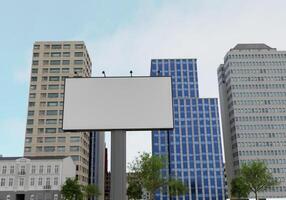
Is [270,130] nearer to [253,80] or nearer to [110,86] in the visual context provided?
[253,80]

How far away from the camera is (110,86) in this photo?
20.2 metres

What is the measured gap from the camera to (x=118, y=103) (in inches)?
792

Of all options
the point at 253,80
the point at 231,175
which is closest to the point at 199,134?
the point at 231,175

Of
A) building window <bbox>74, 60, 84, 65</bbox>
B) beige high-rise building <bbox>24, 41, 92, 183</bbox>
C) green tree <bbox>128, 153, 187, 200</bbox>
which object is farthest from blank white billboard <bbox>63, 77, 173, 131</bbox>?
building window <bbox>74, 60, 84, 65</bbox>

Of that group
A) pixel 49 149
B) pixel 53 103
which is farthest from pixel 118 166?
pixel 53 103

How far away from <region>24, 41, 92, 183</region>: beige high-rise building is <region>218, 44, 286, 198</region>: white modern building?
147ft

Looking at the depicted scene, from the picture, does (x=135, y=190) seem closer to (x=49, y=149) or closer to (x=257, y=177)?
(x=257, y=177)

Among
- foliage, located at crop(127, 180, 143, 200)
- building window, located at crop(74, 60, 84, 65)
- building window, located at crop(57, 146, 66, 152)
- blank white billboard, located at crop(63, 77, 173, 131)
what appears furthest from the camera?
building window, located at crop(74, 60, 84, 65)

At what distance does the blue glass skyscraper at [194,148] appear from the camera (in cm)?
9906

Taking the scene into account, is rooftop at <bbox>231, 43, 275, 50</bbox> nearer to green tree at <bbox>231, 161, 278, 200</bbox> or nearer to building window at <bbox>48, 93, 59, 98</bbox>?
building window at <bbox>48, 93, 59, 98</bbox>

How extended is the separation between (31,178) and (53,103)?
2619cm

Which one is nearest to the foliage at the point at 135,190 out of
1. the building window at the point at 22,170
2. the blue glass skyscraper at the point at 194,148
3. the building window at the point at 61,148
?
the building window at the point at 22,170

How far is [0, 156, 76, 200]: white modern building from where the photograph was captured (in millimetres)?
57938

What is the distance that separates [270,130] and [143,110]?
272ft
